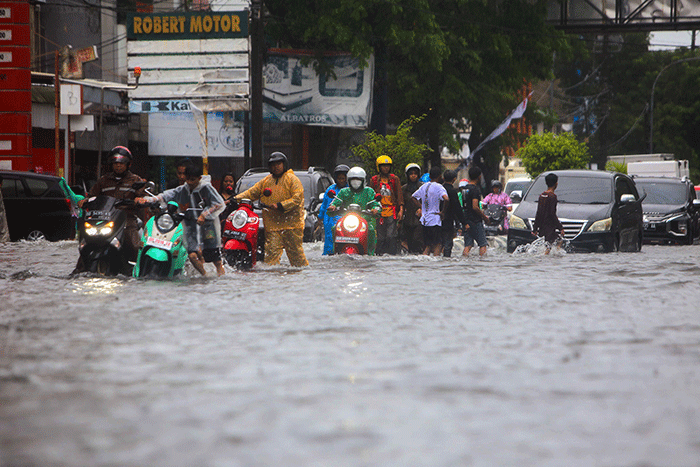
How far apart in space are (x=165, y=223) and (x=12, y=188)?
10.8m

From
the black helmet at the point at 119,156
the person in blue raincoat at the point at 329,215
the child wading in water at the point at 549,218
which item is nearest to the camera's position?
the black helmet at the point at 119,156

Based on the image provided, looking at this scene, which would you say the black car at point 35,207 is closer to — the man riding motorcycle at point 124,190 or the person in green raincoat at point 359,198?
the person in green raincoat at point 359,198

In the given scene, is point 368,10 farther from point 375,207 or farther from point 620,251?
point 375,207

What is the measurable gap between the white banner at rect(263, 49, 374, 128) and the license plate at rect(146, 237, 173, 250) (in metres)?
20.3

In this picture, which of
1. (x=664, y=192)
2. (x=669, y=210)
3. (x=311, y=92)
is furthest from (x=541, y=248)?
(x=311, y=92)

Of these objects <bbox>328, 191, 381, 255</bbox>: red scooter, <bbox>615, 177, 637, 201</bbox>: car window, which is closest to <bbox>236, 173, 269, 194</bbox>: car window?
<bbox>328, 191, 381, 255</bbox>: red scooter

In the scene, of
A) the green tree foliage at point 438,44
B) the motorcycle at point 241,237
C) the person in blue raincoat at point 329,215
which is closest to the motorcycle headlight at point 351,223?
the person in blue raincoat at point 329,215

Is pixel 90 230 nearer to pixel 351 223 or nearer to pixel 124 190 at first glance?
pixel 124 190

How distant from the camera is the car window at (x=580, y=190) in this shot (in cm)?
1662

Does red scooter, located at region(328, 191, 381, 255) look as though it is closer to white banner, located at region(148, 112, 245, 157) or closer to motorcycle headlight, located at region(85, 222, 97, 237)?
motorcycle headlight, located at region(85, 222, 97, 237)

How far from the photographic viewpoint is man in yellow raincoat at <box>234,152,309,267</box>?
1128cm

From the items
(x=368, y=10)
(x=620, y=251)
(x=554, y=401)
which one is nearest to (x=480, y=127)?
(x=368, y=10)

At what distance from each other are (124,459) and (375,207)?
9.06 meters

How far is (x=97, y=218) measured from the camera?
9.41 metres
